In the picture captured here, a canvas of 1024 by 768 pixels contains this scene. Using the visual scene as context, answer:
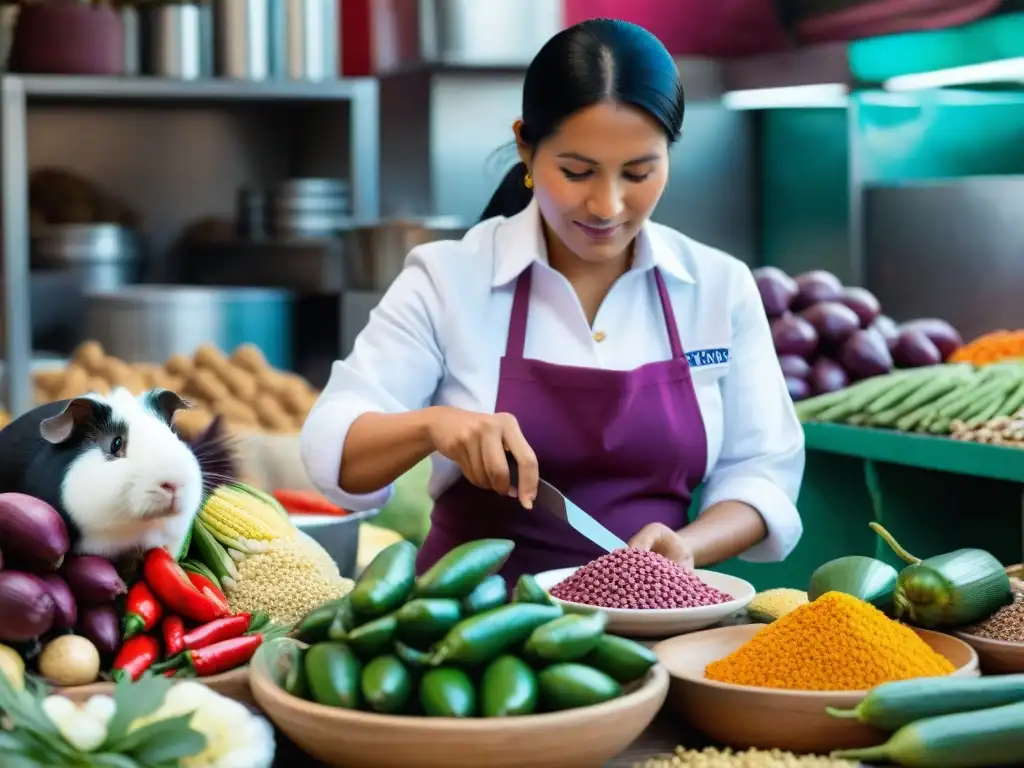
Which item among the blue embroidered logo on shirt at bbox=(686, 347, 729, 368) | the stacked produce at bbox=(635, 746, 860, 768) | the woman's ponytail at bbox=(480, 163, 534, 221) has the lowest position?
the stacked produce at bbox=(635, 746, 860, 768)

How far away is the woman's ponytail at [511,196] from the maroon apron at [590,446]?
23 centimetres

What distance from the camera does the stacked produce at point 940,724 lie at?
115 cm

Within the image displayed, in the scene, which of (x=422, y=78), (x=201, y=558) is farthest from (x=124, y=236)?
(x=201, y=558)

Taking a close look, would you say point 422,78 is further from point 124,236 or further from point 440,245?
point 440,245

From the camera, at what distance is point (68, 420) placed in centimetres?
136

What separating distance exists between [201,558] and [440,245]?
34.5 inches

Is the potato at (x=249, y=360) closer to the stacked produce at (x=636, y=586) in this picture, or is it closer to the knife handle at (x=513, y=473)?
the knife handle at (x=513, y=473)

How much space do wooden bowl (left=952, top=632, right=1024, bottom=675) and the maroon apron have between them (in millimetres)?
794

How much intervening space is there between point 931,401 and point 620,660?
1.80 metres

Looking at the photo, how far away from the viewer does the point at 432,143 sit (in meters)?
4.31

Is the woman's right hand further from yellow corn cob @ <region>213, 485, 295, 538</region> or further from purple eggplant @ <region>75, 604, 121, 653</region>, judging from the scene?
purple eggplant @ <region>75, 604, 121, 653</region>

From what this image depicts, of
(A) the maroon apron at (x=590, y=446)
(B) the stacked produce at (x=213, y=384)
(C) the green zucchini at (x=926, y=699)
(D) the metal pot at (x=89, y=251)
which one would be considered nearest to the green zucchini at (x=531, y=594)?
(C) the green zucchini at (x=926, y=699)

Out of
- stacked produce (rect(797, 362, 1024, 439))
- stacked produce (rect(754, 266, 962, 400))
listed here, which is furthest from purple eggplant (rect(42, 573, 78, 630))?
stacked produce (rect(754, 266, 962, 400))

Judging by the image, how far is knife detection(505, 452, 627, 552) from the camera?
1.64 metres
